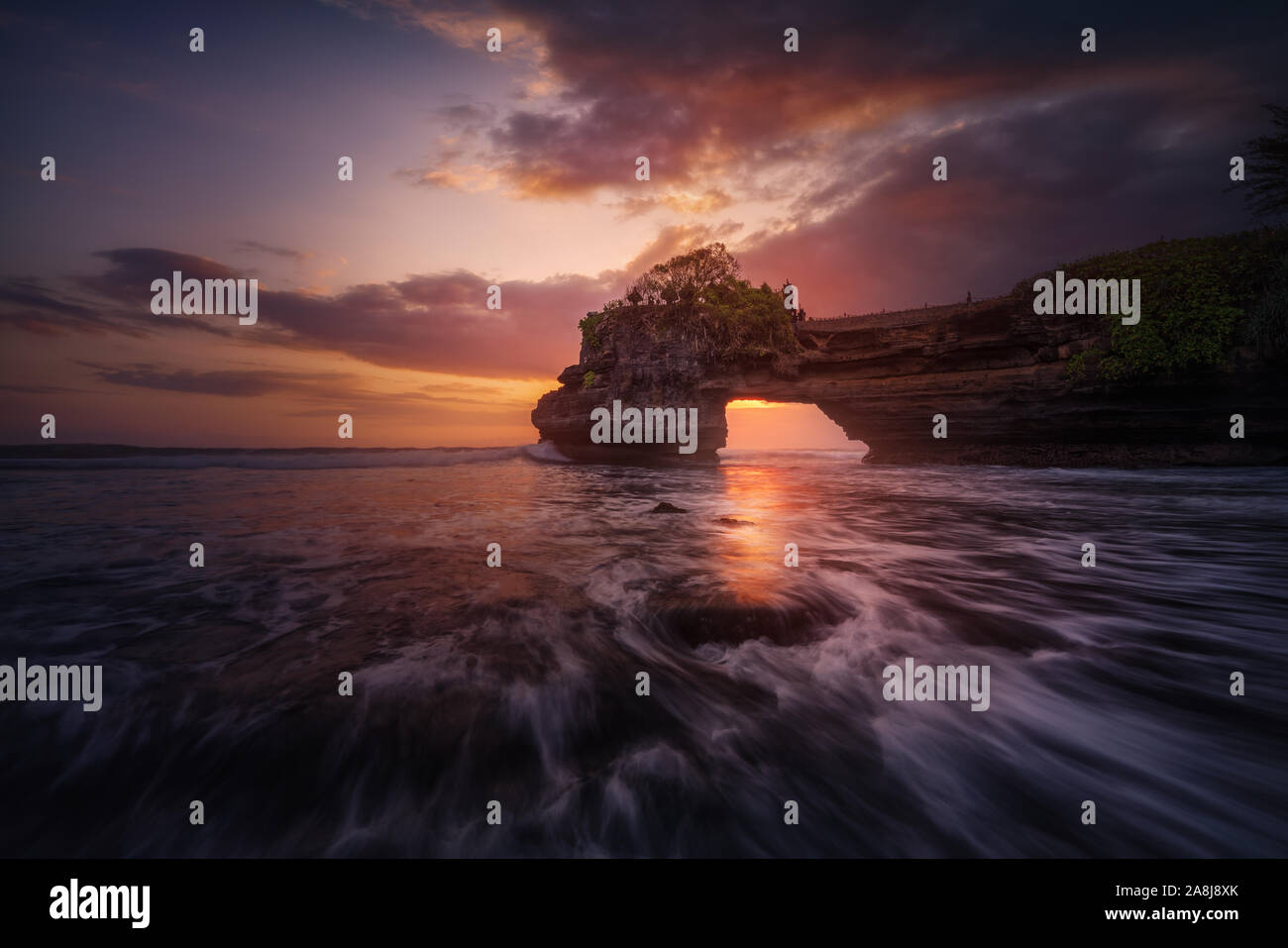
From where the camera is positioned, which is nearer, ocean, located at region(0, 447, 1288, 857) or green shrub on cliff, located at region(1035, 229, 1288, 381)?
ocean, located at region(0, 447, 1288, 857)

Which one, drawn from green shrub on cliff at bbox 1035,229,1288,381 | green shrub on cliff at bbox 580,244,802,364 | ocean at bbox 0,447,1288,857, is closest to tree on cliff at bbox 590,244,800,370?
green shrub on cliff at bbox 580,244,802,364

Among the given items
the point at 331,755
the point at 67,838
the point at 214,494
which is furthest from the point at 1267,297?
the point at 214,494

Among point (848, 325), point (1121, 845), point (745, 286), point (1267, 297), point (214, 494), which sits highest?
point (745, 286)

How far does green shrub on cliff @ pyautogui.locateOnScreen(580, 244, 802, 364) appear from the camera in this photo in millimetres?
20797

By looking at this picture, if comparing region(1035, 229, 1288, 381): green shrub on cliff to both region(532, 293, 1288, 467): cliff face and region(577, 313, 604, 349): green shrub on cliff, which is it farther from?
region(577, 313, 604, 349): green shrub on cliff

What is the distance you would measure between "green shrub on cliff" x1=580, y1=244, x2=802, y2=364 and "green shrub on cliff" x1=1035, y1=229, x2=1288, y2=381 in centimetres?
1085

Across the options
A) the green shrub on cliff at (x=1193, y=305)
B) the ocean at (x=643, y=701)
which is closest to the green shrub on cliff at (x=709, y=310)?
the green shrub on cliff at (x=1193, y=305)

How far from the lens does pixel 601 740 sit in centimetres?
268

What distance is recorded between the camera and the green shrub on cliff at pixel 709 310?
20797 millimetres

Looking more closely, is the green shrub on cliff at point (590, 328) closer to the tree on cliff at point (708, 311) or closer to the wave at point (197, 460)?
the tree on cliff at point (708, 311)

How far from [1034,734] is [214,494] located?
18.0 meters

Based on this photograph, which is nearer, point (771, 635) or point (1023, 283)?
point (771, 635)

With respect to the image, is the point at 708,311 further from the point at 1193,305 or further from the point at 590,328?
the point at 1193,305

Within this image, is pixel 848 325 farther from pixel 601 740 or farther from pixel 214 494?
pixel 214 494
